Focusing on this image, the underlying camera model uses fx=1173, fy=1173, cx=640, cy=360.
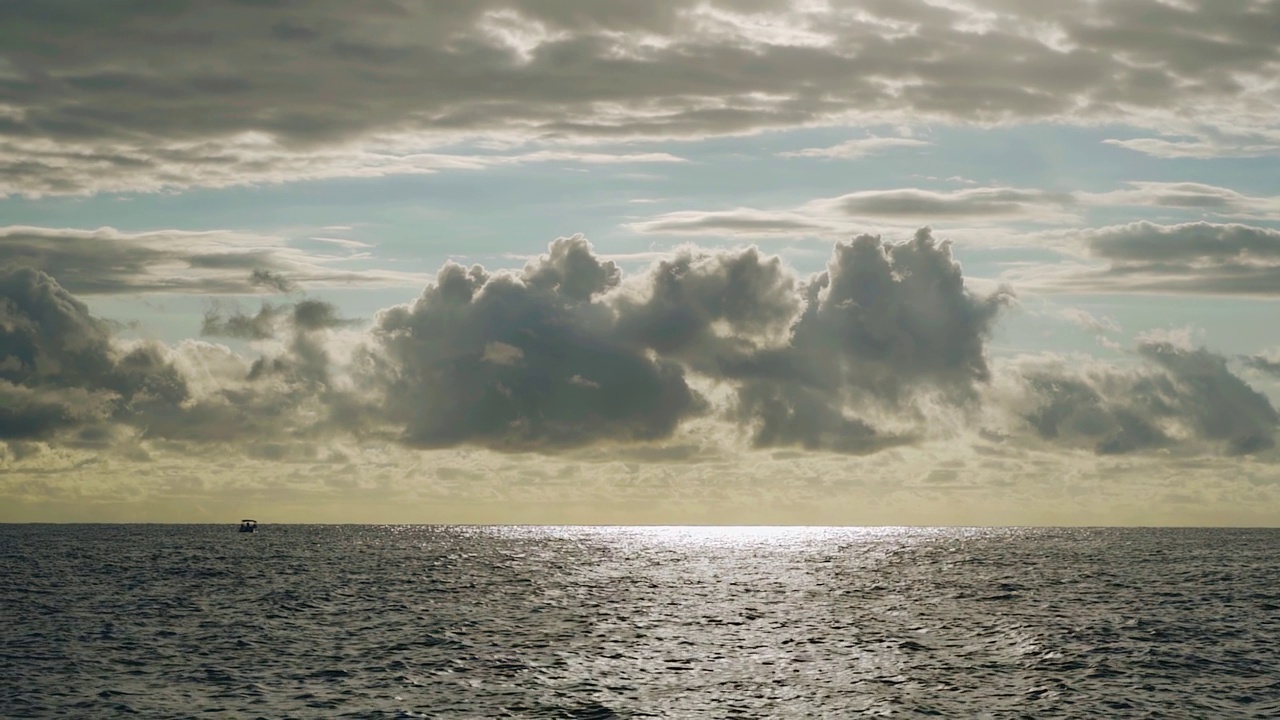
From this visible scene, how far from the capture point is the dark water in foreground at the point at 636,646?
49.5 metres

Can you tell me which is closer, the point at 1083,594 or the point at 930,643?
the point at 930,643

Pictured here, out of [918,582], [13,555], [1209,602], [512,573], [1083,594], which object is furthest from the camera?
[13,555]

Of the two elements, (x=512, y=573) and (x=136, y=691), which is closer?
(x=136, y=691)

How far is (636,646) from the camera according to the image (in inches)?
2662

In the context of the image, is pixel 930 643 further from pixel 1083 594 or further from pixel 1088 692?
pixel 1083 594

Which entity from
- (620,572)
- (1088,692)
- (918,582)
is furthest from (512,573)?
(1088,692)

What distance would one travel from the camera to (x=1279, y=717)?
4653 centimetres

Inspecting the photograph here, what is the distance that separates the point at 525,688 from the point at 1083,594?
65.5m

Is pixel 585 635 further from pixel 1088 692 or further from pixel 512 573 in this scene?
pixel 512 573

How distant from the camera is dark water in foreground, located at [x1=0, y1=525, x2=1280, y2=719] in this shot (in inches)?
1948

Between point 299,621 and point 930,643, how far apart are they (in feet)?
136

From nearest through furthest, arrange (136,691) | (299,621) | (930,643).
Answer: (136,691) → (930,643) → (299,621)

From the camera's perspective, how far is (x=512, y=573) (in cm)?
13550

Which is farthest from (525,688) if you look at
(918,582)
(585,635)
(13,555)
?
(13,555)
